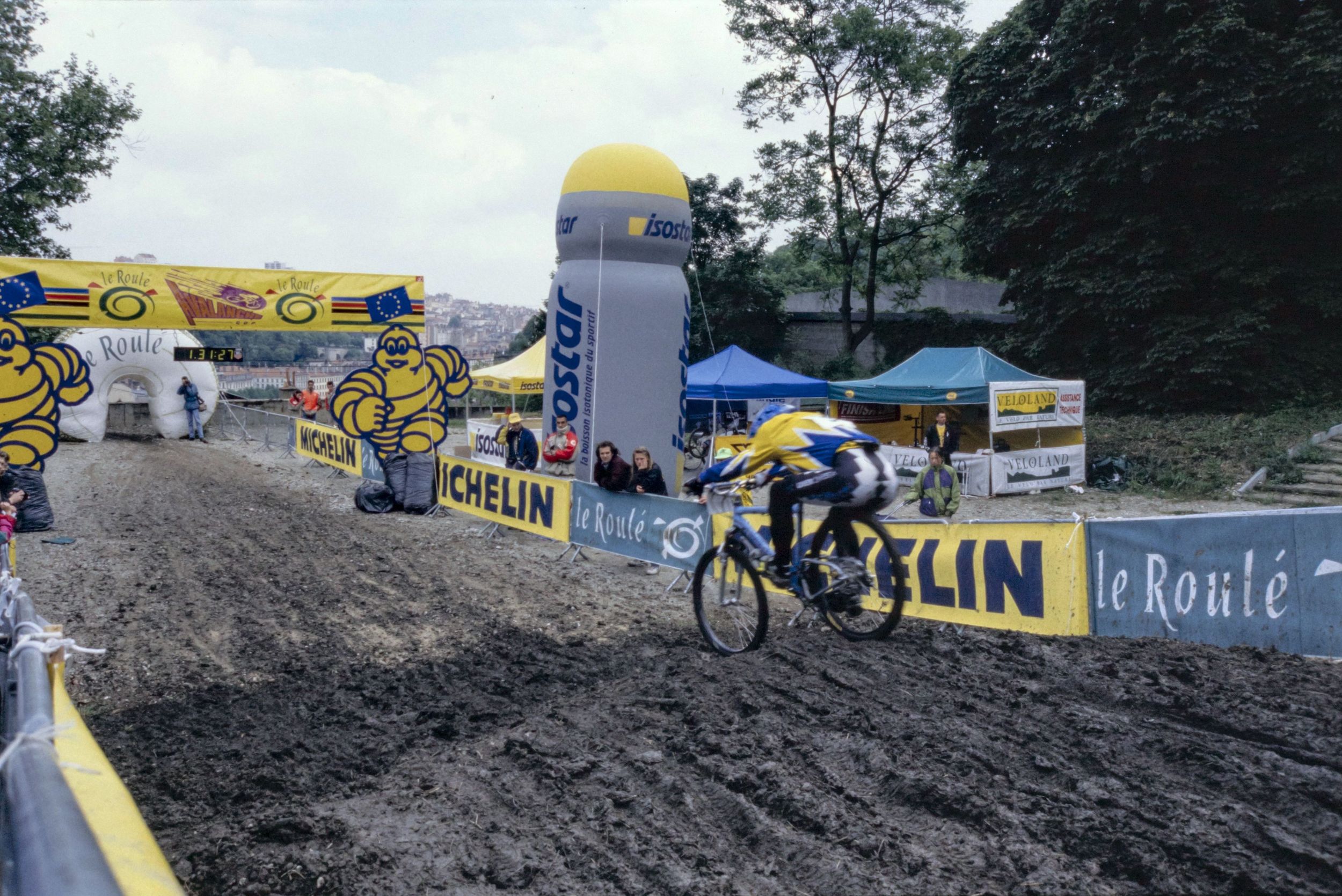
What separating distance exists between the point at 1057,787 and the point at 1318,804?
1219mm

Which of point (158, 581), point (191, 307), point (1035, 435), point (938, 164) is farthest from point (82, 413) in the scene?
point (938, 164)

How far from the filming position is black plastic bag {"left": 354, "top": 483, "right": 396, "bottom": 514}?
17.0 m

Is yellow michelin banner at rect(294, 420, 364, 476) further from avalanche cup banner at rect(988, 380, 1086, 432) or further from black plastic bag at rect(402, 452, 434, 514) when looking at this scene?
avalanche cup banner at rect(988, 380, 1086, 432)

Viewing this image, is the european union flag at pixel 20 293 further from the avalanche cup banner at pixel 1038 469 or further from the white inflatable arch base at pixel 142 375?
the avalanche cup banner at pixel 1038 469

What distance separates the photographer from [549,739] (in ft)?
20.4

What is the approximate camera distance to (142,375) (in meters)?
30.6

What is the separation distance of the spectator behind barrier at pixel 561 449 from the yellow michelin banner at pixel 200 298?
6.11 metres

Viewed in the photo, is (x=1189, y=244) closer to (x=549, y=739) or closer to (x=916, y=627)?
(x=916, y=627)

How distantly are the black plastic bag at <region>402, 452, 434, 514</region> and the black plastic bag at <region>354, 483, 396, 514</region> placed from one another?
1.10ft

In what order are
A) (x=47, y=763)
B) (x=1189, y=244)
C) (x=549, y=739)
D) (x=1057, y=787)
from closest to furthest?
(x=47, y=763) < (x=1057, y=787) < (x=549, y=739) < (x=1189, y=244)

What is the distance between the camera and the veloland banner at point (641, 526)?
11.1 meters

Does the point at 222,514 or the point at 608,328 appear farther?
the point at 222,514

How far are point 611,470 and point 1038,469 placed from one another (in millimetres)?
12222

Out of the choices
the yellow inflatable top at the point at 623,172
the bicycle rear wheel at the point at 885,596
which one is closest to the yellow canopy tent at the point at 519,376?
the yellow inflatable top at the point at 623,172
